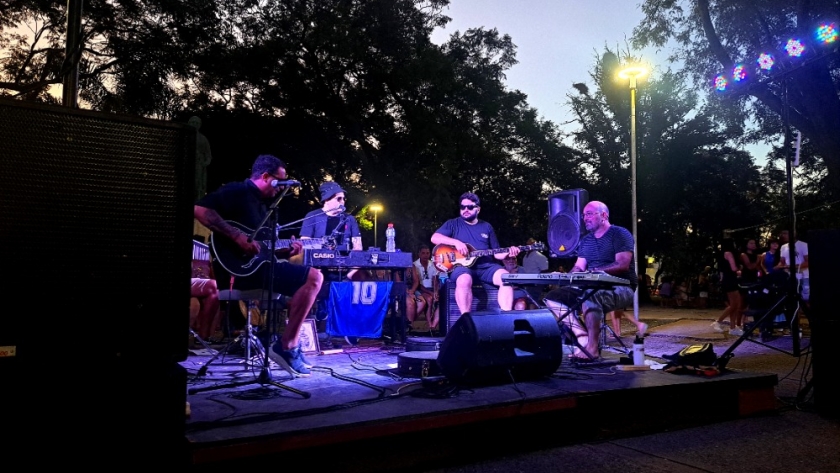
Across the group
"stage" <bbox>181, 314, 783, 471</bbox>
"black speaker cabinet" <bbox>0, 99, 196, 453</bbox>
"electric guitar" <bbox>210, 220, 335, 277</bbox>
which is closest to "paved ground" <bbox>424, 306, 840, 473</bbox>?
"stage" <bbox>181, 314, 783, 471</bbox>

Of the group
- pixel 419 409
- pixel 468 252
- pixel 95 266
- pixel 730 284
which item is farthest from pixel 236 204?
pixel 730 284

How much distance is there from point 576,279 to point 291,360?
2.38 m

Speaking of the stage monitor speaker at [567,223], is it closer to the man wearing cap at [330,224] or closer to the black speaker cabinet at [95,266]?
the man wearing cap at [330,224]

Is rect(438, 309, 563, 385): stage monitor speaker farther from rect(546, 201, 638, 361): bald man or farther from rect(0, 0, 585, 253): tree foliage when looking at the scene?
rect(0, 0, 585, 253): tree foliage

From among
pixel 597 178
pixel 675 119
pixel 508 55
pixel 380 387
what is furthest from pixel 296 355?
pixel 675 119

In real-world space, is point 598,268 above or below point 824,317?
above

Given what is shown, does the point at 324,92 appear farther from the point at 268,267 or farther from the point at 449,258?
the point at 268,267

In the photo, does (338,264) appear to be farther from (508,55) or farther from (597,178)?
(597,178)

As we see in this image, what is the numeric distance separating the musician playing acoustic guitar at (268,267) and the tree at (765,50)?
6352 mm

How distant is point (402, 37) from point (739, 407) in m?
16.8

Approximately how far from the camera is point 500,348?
3723 millimetres

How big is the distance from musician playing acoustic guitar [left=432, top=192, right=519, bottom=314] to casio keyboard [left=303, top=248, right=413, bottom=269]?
52cm

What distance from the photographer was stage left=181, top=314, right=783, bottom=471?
268 centimetres

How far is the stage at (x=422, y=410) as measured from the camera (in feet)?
8.80
